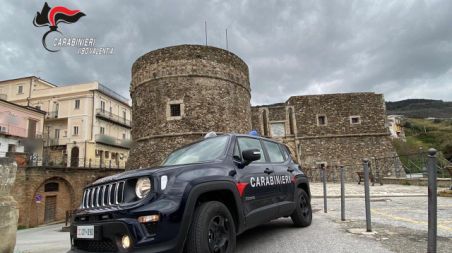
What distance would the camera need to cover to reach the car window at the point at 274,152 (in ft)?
16.4

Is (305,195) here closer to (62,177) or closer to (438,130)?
(62,177)

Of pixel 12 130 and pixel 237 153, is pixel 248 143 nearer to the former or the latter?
pixel 237 153

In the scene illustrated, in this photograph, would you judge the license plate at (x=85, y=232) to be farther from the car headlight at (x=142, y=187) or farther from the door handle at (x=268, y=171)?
the door handle at (x=268, y=171)

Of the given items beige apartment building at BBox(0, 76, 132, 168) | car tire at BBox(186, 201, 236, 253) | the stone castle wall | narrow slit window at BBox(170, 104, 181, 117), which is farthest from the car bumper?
beige apartment building at BBox(0, 76, 132, 168)

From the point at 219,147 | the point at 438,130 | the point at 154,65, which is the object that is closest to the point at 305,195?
the point at 219,147

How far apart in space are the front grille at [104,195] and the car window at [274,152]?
2.70 meters

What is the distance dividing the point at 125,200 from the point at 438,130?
7268cm

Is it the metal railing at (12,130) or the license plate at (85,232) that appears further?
the metal railing at (12,130)

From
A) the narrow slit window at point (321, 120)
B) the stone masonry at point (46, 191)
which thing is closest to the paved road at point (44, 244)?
the stone masonry at point (46, 191)

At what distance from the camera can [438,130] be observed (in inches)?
2361

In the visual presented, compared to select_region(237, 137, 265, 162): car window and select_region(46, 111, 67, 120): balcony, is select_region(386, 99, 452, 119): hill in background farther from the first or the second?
select_region(237, 137, 265, 162): car window

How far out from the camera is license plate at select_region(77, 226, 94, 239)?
279 cm

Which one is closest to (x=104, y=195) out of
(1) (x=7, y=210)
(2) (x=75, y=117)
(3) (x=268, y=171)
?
(1) (x=7, y=210)

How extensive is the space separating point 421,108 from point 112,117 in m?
108
